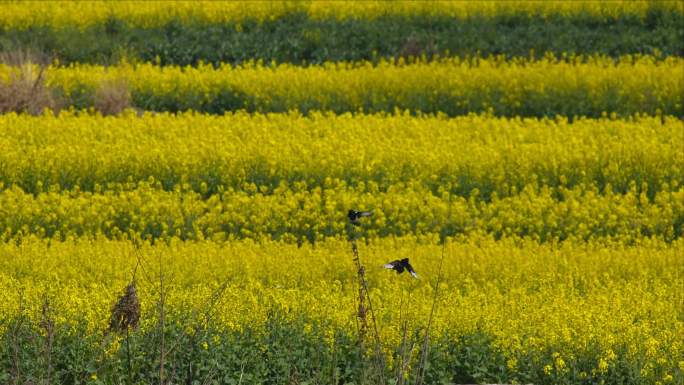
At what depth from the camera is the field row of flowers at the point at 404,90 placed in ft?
57.4

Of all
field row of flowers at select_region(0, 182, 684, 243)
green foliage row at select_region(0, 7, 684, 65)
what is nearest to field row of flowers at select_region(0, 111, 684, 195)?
field row of flowers at select_region(0, 182, 684, 243)

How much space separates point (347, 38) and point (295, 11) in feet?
4.83

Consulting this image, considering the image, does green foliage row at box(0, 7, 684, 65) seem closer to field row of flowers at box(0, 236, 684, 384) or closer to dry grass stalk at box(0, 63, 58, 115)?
dry grass stalk at box(0, 63, 58, 115)

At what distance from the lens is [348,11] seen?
22359 millimetres

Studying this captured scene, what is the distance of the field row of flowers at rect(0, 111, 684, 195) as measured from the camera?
13383mm

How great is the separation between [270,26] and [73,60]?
11.8ft

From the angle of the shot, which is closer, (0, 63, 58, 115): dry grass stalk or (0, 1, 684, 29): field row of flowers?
(0, 63, 58, 115): dry grass stalk

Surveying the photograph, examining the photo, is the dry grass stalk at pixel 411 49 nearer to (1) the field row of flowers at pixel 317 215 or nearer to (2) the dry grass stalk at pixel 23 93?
(2) the dry grass stalk at pixel 23 93

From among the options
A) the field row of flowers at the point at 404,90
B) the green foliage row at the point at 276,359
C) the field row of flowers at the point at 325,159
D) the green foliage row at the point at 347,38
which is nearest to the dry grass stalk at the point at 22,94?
the field row of flowers at the point at 404,90

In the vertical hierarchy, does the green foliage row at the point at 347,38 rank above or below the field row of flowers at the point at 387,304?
below

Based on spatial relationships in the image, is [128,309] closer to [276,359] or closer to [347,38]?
[276,359]

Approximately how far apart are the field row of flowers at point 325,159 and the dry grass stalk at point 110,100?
Result: 6.43 ft

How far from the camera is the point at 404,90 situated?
58.3 ft

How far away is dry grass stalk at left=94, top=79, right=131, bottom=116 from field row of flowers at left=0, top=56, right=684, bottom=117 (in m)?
0.10
